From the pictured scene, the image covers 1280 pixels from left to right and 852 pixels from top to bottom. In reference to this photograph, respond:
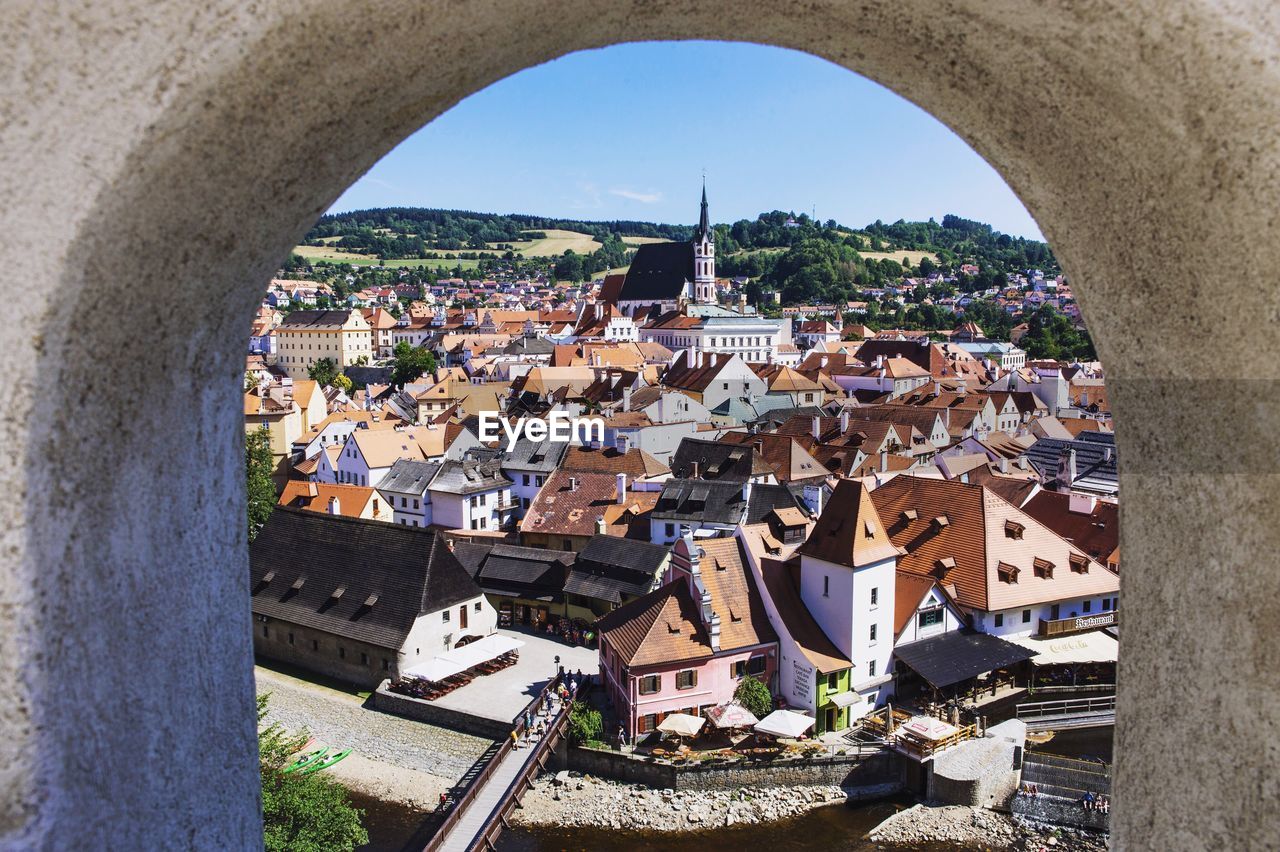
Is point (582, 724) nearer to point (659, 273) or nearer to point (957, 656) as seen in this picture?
point (957, 656)

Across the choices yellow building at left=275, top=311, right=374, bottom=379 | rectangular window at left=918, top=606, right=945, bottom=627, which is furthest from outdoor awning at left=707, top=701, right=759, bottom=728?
yellow building at left=275, top=311, right=374, bottom=379

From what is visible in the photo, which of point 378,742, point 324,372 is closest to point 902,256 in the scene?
point 324,372

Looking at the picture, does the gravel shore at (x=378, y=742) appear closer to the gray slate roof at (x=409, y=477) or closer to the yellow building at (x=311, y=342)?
the gray slate roof at (x=409, y=477)

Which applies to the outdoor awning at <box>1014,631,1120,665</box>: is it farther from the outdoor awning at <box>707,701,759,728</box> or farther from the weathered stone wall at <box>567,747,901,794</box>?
the outdoor awning at <box>707,701,759,728</box>

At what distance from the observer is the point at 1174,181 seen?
148cm

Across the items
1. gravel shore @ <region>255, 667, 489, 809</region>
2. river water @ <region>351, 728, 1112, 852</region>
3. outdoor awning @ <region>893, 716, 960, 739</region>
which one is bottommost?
river water @ <region>351, 728, 1112, 852</region>

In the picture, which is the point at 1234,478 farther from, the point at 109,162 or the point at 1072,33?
the point at 109,162

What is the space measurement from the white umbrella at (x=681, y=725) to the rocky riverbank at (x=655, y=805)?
119 cm

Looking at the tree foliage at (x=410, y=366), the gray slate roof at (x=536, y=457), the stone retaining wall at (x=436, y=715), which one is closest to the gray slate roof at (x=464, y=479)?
the gray slate roof at (x=536, y=457)

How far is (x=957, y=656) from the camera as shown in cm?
1891

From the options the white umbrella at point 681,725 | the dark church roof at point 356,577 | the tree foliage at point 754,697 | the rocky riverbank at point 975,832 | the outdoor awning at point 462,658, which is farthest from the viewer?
the dark church roof at point 356,577

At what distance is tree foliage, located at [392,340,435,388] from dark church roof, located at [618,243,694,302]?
3186cm

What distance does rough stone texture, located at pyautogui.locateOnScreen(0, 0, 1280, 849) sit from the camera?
1379mm

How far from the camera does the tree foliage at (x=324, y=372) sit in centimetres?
6919
